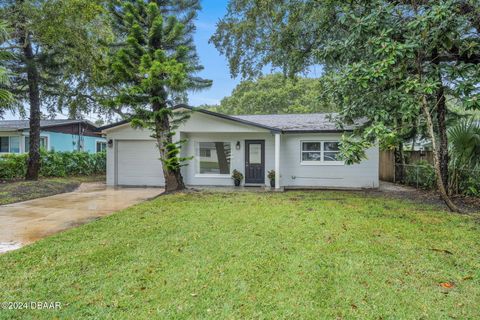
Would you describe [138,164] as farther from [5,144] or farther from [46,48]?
[5,144]

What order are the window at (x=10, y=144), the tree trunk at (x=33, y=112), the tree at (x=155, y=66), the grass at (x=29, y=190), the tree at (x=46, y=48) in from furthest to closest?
the window at (x=10, y=144), the tree trunk at (x=33, y=112), the tree at (x=46, y=48), the grass at (x=29, y=190), the tree at (x=155, y=66)

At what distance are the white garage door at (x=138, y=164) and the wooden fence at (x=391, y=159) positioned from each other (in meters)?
10.8

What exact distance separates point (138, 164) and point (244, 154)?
4.86 metres

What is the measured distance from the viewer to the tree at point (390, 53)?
22.4 feet

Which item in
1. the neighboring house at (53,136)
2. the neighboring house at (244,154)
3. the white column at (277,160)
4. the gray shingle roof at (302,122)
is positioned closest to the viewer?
the white column at (277,160)

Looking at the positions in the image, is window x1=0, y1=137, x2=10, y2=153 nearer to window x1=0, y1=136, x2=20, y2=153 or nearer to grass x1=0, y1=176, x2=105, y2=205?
window x1=0, y1=136, x2=20, y2=153

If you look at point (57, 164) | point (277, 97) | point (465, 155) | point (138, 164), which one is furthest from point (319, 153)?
point (277, 97)

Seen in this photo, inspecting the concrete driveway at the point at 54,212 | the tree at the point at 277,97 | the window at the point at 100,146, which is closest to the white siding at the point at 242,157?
the concrete driveway at the point at 54,212

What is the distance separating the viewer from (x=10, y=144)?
20.0m

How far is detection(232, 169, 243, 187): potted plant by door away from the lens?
512 inches

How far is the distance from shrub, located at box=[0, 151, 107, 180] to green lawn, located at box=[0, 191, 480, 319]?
10.8 m

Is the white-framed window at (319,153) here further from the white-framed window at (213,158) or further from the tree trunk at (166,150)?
the tree trunk at (166,150)

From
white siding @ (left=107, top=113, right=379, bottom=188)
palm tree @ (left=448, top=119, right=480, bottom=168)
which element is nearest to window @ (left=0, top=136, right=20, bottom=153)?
white siding @ (left=107, top=113, right=379, bottom=188)

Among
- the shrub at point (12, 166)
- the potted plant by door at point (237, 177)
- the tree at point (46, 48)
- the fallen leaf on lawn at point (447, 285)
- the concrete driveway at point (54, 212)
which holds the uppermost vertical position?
the tree at point (46, 48)
